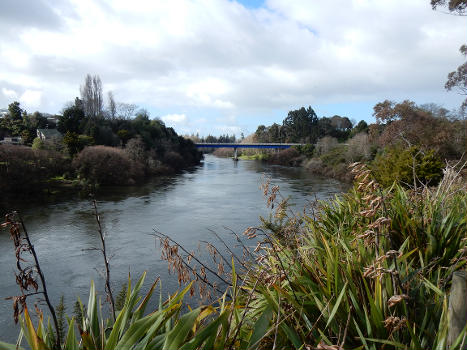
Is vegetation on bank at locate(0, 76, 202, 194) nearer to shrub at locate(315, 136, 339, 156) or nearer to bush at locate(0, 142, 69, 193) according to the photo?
bush at locate(0, 142, 69, 193)

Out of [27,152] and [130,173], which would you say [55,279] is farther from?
[130,173]

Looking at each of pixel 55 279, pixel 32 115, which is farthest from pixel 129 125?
pixel 55 279

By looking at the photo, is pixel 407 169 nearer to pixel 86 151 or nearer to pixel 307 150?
pixel 86 151

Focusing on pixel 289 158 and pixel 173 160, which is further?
pixel 289 158

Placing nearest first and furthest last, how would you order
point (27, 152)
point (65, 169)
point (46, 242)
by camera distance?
point (46, 242) → point (27, 152) → point (65, 169)

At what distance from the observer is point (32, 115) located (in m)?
44.8

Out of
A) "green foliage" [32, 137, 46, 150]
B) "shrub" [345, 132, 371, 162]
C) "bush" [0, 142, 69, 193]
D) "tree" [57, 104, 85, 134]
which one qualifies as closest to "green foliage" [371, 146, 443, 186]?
"shrub" [345, 132, 371, 162]

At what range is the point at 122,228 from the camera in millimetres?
17125

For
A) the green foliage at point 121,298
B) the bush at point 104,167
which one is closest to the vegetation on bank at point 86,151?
the bush at point 104,167

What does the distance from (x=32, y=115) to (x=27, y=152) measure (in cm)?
2053

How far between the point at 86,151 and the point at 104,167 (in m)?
2.43

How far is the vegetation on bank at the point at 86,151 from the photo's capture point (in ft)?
86.9

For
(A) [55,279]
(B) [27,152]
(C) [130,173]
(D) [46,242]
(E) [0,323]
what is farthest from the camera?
(C) [130,173]

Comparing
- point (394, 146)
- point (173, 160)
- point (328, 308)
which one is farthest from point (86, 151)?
point (328, 308)
